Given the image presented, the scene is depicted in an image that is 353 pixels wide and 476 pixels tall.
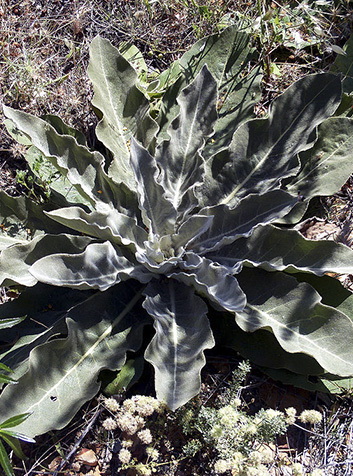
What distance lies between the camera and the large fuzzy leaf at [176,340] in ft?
6.77

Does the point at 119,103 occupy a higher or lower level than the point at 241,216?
higher

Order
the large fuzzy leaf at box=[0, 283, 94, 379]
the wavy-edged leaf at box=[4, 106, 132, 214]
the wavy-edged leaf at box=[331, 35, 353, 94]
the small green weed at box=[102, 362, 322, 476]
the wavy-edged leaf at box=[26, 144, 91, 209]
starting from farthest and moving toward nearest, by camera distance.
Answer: the wavy-edged leaf at box=[331, 35, 353, 94] → the wavy-edged leaf at box=[26, 144, 91, 209] → the wavy-edged leaf at box=[4, 106, 132, 214] → the large fuzzy leaf at box=[0, 283, 94, 379] → the small green weed at box=[102, 362, 322, 476]

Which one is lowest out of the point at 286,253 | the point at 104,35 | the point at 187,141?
the point at 286,253

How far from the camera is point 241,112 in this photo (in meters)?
3.06

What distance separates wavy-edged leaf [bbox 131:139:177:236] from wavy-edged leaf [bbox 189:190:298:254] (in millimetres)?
179

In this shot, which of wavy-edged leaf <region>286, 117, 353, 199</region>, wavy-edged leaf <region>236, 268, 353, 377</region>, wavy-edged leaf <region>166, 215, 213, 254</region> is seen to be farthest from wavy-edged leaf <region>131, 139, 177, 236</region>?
wavy-edged leaf <region>286, 117, 353, 199</region>

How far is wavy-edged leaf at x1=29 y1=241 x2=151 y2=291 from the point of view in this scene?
212cm

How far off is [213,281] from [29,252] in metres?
0.93

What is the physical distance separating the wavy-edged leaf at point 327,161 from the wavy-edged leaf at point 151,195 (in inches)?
29.1

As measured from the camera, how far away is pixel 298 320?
7.54 feet

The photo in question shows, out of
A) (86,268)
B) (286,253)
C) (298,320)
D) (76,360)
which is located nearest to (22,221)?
(86,268)

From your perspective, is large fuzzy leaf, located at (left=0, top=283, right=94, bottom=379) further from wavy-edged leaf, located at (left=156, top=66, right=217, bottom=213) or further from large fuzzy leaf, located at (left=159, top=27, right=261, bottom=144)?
large fuzzy leaf, located at (left=159, top=27, right=261, bottom=144)

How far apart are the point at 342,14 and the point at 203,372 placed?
2858mm

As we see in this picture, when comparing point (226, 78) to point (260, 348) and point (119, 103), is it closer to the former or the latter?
point (119, 103)
